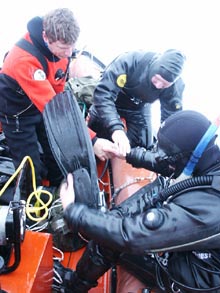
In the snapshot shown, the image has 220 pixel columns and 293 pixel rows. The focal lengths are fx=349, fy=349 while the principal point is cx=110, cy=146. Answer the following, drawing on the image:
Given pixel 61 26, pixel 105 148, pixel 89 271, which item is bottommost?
pixel 89 271

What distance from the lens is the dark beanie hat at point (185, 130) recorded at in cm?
108

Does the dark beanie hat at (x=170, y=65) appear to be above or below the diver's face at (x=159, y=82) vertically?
above

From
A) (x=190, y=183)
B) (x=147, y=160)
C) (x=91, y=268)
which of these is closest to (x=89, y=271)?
(x=91, y=268)

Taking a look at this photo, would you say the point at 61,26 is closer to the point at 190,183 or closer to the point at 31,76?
the point at 31,76

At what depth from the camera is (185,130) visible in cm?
109

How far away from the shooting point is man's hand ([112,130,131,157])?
5.07 feet

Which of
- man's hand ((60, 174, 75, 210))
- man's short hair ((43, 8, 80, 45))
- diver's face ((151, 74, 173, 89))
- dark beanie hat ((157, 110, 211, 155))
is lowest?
man's hand ((60, 174, 75, 210))

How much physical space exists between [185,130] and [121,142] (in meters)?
0.53

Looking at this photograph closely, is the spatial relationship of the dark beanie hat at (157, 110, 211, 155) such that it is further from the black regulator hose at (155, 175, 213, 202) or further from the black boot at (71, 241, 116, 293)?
the black boot at (71, 241, 116, 293)

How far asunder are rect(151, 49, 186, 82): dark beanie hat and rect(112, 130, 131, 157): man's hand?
0.35 metres

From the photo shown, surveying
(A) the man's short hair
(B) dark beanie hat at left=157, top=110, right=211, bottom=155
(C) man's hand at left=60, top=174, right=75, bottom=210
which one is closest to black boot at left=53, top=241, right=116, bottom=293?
(C) man's hand at left=60, top=174, right=75, bottom=210

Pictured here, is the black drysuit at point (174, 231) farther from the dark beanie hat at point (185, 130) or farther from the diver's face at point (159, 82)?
the diver's face at point (159, 82)

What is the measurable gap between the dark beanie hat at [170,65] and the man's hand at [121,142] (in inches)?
14.0

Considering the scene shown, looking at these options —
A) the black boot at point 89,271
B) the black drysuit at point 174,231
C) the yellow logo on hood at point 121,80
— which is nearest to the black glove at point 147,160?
the black drysuit at point 174,231
